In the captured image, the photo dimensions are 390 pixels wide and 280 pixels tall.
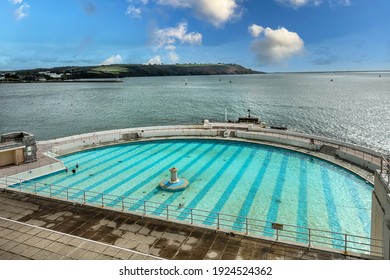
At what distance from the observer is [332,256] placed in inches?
319

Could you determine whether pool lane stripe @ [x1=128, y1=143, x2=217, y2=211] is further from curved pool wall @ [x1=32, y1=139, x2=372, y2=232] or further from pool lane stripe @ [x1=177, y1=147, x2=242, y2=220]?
pool lane stripe @ [x1=177, y1=147, x2=242, y2=220]

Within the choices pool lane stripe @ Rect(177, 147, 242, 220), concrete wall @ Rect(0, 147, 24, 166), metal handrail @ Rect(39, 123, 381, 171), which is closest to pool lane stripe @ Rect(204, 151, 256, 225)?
pool lane stripe @ Rect(177, 147, 242, 220)

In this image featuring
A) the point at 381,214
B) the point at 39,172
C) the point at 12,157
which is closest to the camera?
the point at 381,214

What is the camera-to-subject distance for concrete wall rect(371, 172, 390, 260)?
23.9 feet

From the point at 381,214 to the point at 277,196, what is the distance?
8751 millimetres

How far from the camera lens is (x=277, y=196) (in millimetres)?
16734

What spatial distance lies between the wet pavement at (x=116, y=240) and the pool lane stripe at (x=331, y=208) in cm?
497

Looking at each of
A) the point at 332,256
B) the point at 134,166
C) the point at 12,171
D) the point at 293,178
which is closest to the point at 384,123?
the point at 293,178

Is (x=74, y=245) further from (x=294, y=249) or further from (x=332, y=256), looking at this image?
(x=332, y=256)

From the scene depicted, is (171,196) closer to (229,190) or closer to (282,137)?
(229,190)

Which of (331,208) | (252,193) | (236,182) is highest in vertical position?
(236,182)

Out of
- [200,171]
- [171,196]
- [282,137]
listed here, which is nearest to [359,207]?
[200,171]

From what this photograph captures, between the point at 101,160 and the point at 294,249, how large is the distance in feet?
59.6

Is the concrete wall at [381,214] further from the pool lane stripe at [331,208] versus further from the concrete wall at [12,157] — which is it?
the concrete wall at [12,157]
